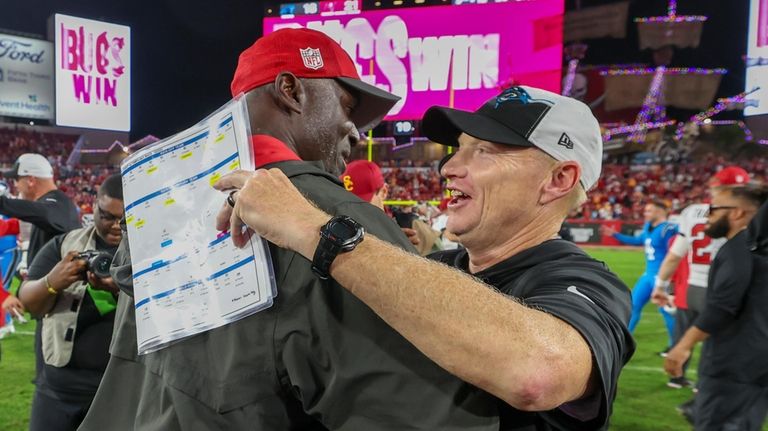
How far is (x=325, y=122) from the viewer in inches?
50.6

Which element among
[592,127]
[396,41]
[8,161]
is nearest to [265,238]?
[592,127]

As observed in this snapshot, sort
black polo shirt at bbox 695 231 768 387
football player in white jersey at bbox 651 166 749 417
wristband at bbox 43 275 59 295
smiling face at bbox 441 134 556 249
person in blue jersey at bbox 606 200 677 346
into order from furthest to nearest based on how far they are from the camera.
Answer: person in blue jersey at bbox 606 200 677 346, football player in white jersey at bbox 651 166 749 417, black polo shirt at bbox 695 231 768 387, wristband at bbox 43 275 59 295, smiling face at bbox 441 134 556 249

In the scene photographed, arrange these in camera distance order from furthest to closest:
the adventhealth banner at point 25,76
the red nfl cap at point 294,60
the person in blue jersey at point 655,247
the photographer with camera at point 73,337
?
the adventhealth banner at point 25,76 < the person in blue jersey at point 655,247 < the photographer with camera at point 73,337 < the red nfl cap at point 294,60

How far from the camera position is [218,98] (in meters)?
40.8

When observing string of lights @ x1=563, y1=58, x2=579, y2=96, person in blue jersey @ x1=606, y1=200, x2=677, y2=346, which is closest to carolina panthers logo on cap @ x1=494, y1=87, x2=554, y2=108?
person in blue jersey @ x1=606, y1=200, x2=677, y2=346

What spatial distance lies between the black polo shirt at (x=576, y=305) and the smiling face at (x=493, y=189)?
10cm

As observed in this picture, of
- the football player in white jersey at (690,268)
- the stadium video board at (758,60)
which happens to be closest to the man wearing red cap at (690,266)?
the football player in white jersey at (690,268)

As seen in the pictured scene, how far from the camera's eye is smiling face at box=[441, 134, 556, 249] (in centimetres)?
144

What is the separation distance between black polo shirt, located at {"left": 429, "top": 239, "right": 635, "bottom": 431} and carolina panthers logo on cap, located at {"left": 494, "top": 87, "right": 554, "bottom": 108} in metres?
0.34

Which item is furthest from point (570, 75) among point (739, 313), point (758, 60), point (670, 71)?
point (739, 313)

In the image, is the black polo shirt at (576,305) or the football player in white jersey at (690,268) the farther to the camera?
the football player in white jersey at (690,268)

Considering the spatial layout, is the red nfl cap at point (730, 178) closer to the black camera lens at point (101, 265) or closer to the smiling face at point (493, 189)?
the smiling face at point (493, 189)

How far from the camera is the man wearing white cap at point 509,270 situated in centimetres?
90

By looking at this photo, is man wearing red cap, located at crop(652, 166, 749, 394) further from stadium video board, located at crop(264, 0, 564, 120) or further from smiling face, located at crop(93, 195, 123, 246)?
stadium video board, located at crop(264, 0, 564, 120)
